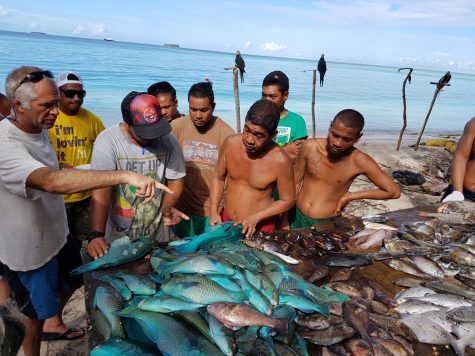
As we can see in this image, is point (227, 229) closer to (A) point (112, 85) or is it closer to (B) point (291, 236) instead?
(B) point (291, 236)

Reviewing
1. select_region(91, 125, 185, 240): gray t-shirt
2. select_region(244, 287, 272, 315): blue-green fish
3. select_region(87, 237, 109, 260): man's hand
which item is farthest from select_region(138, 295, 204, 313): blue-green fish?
select_region(91, 125, 185, 240): gray t-shirt

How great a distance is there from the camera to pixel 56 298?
2869 mm

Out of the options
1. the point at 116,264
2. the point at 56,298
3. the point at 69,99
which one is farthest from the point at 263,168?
the point at 69,99

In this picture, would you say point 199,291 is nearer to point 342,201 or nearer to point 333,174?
point 342,201

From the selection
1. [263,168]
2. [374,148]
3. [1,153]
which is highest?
[1,153]

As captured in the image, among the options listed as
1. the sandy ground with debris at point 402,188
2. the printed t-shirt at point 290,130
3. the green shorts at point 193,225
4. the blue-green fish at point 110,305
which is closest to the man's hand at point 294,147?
the printed t-shirt at point 290,130

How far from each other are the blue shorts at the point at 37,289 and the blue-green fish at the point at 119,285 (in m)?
0.77

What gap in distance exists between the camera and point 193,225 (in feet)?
→ 14.2

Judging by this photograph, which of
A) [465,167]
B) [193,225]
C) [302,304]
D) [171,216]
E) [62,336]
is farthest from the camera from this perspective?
[465,167]

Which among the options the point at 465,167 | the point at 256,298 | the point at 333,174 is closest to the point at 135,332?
the point at 256,298

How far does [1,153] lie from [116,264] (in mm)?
1049

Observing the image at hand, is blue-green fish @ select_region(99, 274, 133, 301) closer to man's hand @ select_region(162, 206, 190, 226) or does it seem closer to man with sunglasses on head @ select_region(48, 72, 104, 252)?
man's hand @ select_region(162, 206, 190, 226)

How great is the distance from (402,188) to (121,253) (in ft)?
31.5

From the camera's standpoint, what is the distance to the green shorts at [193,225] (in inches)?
168
